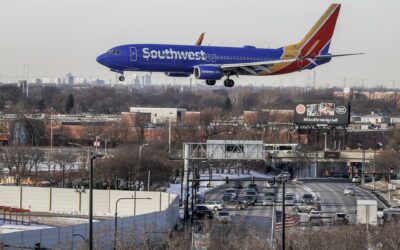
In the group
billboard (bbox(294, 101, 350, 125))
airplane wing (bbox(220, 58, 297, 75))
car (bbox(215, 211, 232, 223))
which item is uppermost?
airplane wing (bbox(220, 58, 297, 75))

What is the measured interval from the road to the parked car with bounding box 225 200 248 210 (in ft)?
1.25

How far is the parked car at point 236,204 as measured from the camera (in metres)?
60.6

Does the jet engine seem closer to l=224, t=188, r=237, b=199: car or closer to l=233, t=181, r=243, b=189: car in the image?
l=224, t=188, r=237, b=199: car

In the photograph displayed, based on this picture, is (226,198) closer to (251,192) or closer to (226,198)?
(226,198)

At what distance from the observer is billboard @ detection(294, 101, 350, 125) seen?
298 ft

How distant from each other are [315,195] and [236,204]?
9.59 m

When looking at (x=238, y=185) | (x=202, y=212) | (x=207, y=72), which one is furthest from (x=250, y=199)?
(x=238, y=185)

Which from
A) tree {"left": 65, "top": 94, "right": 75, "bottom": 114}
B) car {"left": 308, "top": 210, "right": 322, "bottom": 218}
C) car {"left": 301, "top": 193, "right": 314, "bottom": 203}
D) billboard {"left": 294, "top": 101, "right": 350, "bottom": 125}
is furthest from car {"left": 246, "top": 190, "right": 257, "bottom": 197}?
tree {"left": 65, "top": 94, "right": 75, "bottom": 114}

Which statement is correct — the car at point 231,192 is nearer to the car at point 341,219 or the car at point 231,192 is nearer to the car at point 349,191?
the car at point 349,191

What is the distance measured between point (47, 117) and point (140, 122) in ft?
37.0

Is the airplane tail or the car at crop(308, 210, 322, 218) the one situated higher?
the airplane tail

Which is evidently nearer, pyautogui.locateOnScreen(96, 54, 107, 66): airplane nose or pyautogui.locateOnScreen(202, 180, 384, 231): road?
pyautogui.locateOnScreen(202, 180, 384, 231): road

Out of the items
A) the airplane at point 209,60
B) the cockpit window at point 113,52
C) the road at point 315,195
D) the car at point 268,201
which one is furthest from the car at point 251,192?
the cockpit window at point 113,52

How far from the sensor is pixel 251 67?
5947 centimetres
